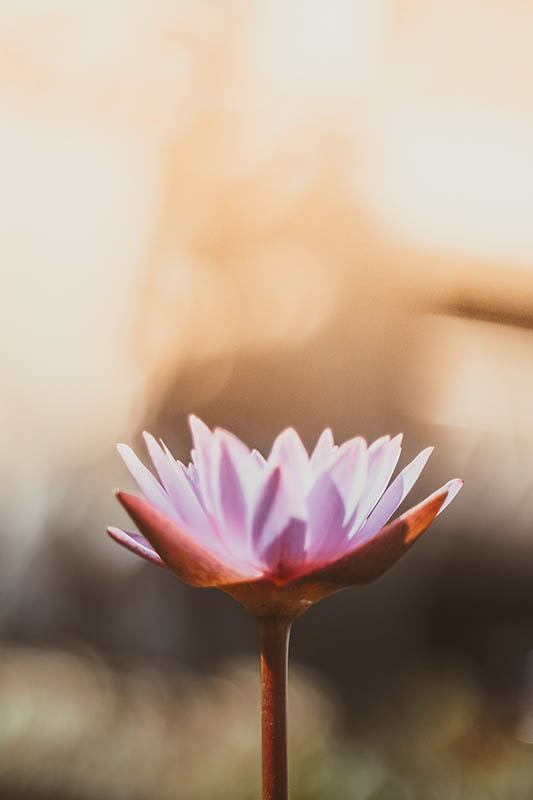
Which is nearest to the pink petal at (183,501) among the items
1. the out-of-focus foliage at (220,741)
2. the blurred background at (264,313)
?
the out-of-focus foliage at (220,741)

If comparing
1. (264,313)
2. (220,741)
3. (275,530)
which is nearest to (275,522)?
(275,530)

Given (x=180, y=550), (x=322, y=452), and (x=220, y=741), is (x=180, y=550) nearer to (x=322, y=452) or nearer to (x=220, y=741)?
(x=322, y=452)

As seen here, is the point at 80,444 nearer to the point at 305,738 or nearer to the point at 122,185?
the point at 122,185

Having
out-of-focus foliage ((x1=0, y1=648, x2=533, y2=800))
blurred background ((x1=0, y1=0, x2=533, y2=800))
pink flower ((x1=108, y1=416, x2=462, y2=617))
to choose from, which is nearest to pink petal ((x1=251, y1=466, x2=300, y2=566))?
pink flower ((x1=108, y1=416, x2=462, y2=617))

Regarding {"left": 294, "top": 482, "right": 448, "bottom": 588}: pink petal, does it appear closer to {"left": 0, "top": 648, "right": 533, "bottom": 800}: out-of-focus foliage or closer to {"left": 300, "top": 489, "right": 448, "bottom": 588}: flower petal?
{"left": 300, "top": 489, "right": 448, "bottom": 588}: flower petal

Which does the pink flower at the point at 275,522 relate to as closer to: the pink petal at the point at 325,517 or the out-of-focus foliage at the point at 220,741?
the pink petal at the point at 325,517

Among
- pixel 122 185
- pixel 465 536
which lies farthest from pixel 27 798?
pixel 122 185
